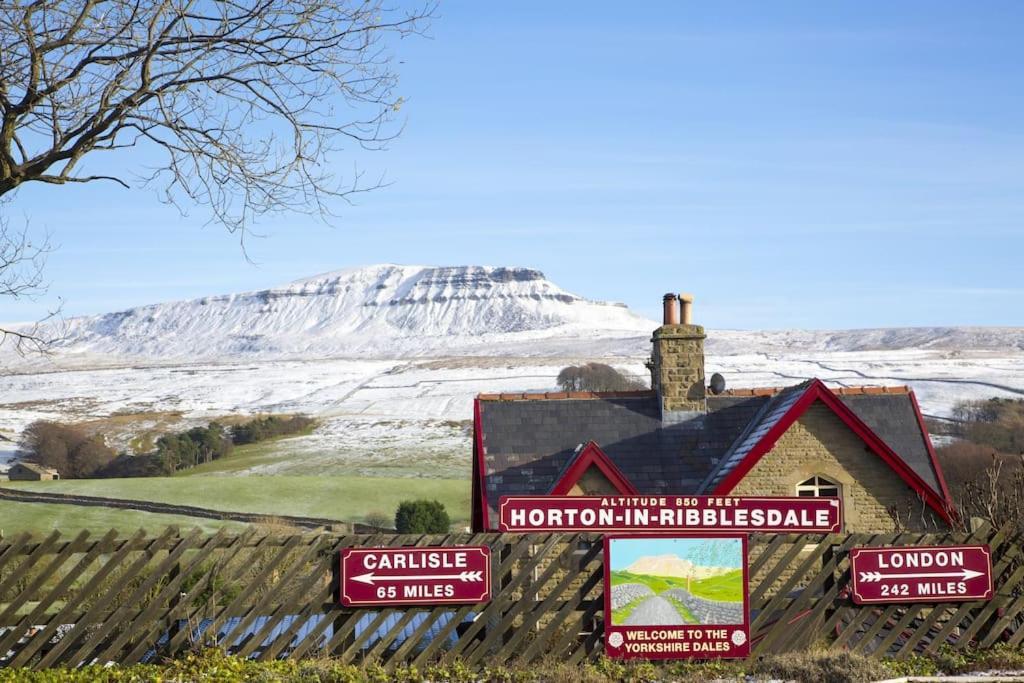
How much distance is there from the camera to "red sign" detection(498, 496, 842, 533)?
1371cm

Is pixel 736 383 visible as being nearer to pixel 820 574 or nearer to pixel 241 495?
pixel 241 495

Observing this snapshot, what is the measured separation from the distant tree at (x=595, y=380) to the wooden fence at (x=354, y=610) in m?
129

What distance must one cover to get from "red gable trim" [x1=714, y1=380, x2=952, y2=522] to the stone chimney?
2.82 m

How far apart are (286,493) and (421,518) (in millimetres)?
22891

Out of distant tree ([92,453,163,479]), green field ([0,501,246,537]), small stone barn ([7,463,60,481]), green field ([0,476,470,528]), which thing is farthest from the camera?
distant tree ([92,453,163,479])

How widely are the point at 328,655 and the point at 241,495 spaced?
212ft

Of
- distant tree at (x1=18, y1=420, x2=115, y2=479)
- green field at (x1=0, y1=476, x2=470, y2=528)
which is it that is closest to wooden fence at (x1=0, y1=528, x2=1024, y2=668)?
green field at (x1=0, y1=476, x2=470, y2=528)

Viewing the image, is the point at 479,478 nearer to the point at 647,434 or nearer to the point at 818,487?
the point at 647,434

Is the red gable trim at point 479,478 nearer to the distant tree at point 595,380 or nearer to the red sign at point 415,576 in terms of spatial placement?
the red sign at point 415,576

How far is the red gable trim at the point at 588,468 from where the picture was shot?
22.9 meters

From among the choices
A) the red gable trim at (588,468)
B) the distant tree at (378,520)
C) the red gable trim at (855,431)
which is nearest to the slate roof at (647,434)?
the red gable trim at (855,431)

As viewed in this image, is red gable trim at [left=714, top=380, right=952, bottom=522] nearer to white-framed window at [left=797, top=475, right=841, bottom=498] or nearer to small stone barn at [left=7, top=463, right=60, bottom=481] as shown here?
white-framed window at [left=797, top=475, right=841, bottom=498]

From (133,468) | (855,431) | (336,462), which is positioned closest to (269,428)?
(133,468)

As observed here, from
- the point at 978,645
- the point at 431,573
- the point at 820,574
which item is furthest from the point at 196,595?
the point at 978,645
